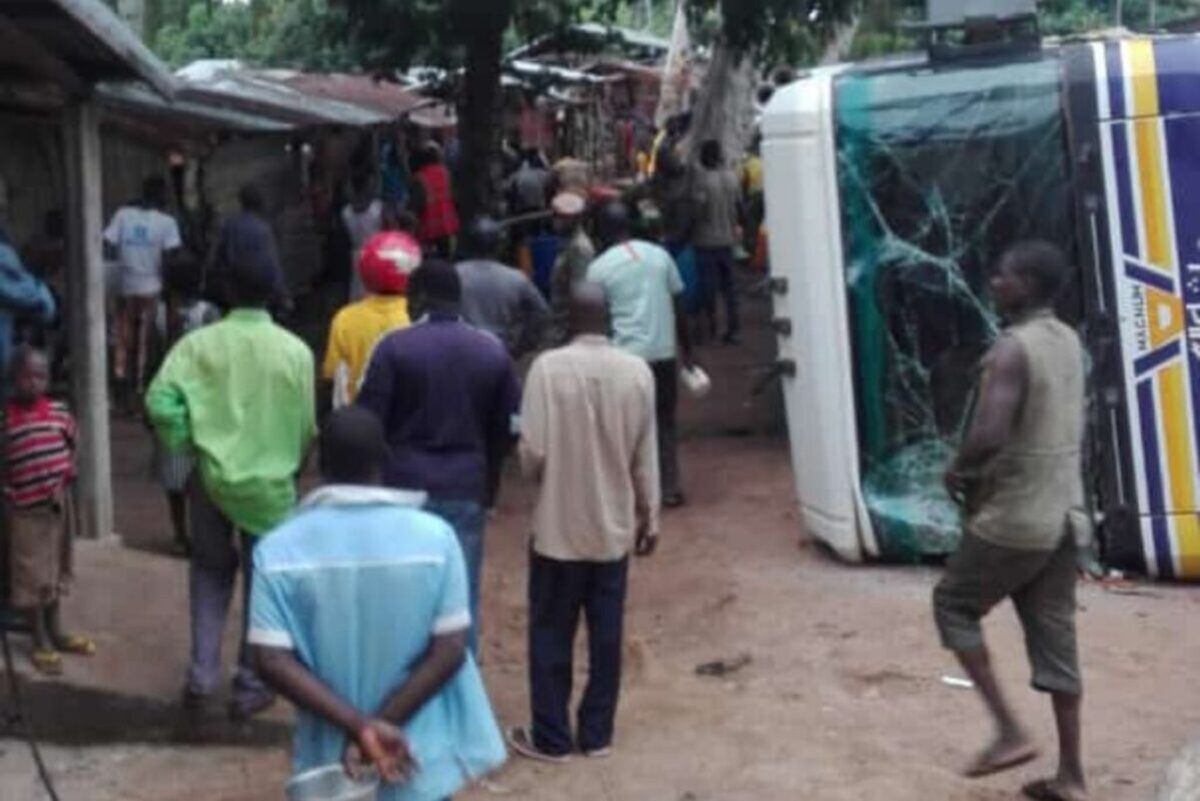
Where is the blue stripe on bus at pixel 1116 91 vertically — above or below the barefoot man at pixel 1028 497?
above

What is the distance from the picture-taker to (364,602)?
4984mm

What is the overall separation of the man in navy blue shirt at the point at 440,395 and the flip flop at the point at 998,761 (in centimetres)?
162

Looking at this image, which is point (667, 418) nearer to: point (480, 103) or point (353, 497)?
point (480, 103)

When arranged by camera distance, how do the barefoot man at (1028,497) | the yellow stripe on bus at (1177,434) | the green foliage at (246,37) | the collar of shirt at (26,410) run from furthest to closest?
1. the green foliage at (246,37)
2. the yellow stripe on bus at (1177,434)
3. the collar of shirt at (26,410)
4. the barefoot man at (1028,497)

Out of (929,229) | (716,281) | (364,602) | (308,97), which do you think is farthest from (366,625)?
(308,97)

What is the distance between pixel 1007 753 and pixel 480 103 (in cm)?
1148

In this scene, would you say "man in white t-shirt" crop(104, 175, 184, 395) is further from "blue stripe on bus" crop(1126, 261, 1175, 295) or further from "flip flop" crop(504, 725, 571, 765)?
"flip flop" crop(504, 725, 571, 765)

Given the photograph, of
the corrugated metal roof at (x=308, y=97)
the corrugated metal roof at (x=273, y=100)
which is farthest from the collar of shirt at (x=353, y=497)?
the corrugated metal roof at (x=273, y=100)

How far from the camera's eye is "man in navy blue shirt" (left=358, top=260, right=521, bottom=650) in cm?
774

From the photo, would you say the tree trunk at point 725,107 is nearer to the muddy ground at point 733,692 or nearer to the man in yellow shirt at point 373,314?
the muddy ground at point 733,692

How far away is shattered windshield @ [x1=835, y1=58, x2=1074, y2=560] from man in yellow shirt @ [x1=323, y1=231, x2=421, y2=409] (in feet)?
8.52

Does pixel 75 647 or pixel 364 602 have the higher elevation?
pixel 364 602

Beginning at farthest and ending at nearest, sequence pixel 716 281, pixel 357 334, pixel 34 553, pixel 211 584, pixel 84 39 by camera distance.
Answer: pixel 716 281, pixel 84 39, pixel 357 334, pixel 34 553, pixel 211 584

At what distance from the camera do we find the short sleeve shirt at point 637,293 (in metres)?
12.1
